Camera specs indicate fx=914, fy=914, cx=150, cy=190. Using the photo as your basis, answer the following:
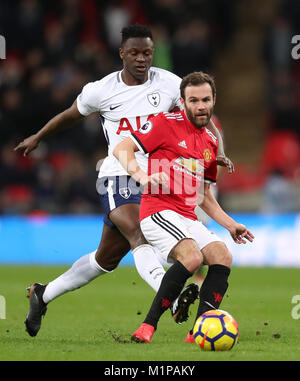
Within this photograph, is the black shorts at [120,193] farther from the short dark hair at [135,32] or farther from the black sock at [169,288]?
the short dark hair at [135,32]

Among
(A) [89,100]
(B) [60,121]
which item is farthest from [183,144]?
(B) [60,121]

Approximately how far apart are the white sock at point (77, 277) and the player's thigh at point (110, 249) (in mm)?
60

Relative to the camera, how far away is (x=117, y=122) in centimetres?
689

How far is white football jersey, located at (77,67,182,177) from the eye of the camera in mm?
6836

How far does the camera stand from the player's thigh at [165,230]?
600cm

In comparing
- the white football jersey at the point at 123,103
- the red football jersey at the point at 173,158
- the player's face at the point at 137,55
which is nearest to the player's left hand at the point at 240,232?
the red football jersey at the point at 173,158

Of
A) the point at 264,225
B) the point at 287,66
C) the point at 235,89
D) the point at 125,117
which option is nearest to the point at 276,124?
the point at 287,66

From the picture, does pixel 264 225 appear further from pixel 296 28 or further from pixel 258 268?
pixel 296 28

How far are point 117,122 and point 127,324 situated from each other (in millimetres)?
1660

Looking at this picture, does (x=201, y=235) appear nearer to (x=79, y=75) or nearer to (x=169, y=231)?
(x=169, y=231)

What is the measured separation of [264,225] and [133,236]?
779 centimetres

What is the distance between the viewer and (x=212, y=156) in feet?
20.7
